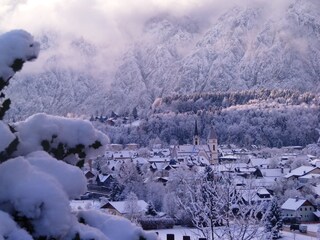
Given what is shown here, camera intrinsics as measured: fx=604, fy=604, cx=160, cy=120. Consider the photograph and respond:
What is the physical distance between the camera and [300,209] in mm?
45500

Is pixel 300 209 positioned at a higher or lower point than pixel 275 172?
higher

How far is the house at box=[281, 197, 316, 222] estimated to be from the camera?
45.2 metres

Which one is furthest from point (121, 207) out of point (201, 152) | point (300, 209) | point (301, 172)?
point (201, 152)

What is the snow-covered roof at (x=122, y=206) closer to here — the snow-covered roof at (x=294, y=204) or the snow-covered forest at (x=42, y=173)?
the snow-covered roof at (x=294, y=204)

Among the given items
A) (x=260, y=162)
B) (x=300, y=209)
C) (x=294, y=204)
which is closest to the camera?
(x=300, y=209)

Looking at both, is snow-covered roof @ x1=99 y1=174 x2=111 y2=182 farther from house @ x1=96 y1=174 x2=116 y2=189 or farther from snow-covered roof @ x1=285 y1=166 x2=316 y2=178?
snow-covered roof @ x1=285 y1=166 x2=316 y2=178

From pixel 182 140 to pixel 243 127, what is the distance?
55.1 feet

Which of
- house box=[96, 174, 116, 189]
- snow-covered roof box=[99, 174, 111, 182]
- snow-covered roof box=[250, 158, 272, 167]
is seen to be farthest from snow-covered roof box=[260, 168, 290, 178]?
snow-covered roof box=[99, 174, 111, 182]

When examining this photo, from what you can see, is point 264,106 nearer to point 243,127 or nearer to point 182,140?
point 243,127

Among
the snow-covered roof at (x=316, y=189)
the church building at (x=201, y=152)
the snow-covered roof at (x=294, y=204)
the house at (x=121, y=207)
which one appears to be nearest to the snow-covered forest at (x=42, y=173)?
the house at (x=121, y=207)

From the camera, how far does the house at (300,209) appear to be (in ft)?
148

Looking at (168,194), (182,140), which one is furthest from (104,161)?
(182,140)

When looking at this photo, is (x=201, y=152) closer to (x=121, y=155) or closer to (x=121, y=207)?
(x=121, y=155)

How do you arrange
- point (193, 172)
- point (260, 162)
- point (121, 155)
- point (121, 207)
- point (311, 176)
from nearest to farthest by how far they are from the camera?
1. point (121, 207)
2. point (193, 172)
3. point (311, 176)
4. point (260, 162)
5. point (121, 155)
